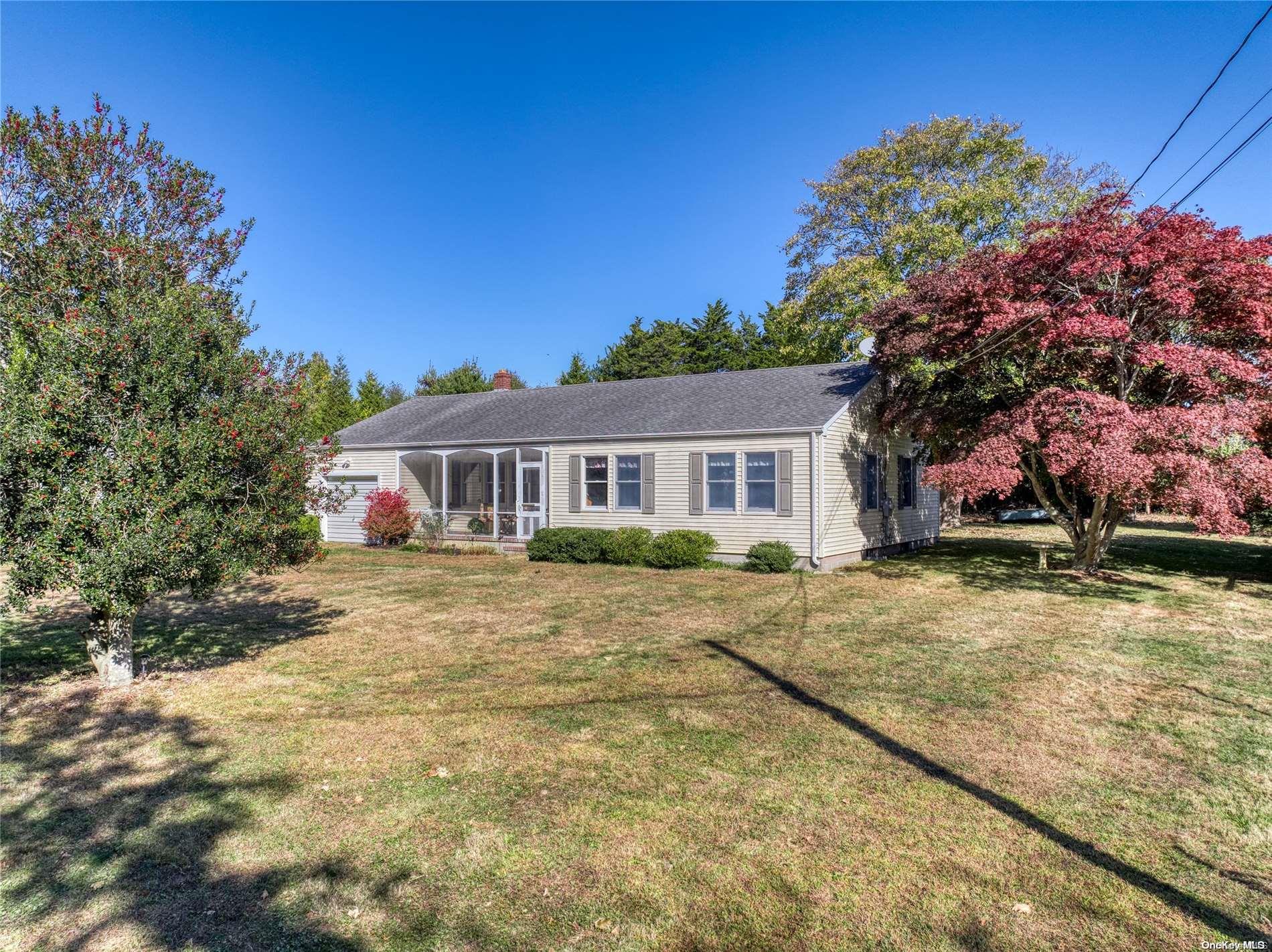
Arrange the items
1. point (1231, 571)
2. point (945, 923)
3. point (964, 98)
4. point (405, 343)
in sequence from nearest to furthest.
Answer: point (945, 923)
point (1231, 571)
point (964, 98)
point (405, 343)

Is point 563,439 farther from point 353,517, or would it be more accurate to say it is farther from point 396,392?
point 396,392

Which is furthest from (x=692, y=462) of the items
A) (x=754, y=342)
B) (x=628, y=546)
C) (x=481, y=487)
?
(x=754, y=342)

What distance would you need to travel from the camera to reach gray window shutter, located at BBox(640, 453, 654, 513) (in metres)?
16.5

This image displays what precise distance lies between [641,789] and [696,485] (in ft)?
38.6

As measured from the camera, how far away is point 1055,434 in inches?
468

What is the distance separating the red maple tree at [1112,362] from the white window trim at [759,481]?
322cm

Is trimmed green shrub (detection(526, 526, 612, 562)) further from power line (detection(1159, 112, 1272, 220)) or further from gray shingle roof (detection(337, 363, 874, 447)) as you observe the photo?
power line (detection(1159, 112, 1272, 220))

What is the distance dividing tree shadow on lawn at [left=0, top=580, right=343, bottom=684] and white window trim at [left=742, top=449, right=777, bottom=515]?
907 cm

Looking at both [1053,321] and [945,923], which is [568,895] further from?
[1053,321]

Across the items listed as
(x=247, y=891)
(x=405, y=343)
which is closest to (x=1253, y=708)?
(x=247, y=891)

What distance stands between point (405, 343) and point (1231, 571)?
107ft

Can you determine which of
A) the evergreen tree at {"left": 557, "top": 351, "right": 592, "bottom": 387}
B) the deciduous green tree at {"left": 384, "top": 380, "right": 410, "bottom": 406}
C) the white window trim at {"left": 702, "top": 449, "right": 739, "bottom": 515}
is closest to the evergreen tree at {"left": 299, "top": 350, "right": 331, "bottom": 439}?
the white window trim at {"left": 702, "top": 449, "right": 739, "bottom": 515}

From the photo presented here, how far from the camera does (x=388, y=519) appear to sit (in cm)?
1928

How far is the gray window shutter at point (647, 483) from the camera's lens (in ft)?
54.0
